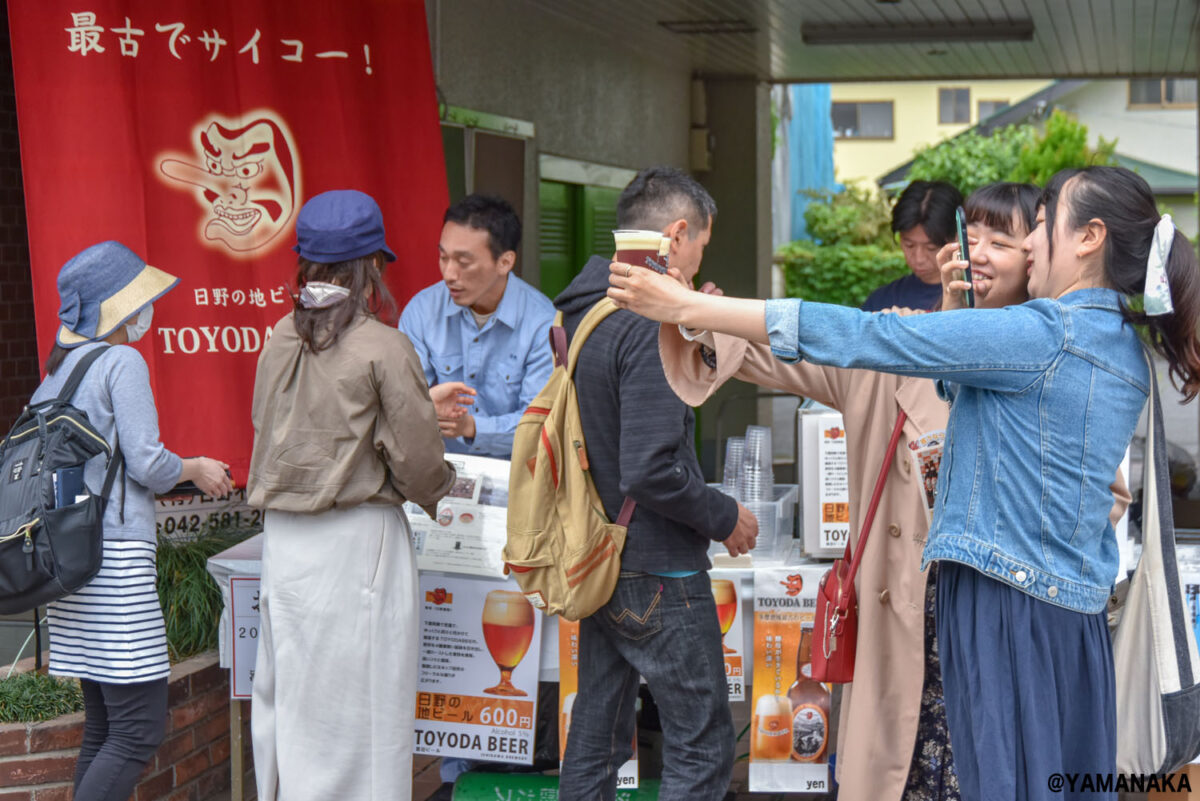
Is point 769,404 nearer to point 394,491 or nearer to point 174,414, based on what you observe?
point 174,414

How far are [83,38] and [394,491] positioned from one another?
7.53 ft

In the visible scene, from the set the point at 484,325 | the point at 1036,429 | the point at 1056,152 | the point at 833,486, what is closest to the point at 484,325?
the point at 484,325

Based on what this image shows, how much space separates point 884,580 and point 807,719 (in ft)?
3.26

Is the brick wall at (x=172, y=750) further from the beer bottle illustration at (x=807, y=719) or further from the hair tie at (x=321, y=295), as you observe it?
the beer bottle illustration at (x=807, y=719)

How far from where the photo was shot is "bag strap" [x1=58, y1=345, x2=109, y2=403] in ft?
11.7

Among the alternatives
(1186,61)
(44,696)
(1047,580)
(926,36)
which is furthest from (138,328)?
(1186,61)

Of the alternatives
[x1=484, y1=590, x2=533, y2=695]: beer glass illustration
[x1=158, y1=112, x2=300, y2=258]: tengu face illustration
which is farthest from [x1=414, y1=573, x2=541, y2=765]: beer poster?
[x1=158, y1=112, x2=300, y2=258]: tengu face illustration

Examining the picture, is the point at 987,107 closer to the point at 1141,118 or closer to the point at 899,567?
the point at 1141,118

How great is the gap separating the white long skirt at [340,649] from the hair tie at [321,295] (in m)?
0.58

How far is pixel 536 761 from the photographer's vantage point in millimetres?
4516

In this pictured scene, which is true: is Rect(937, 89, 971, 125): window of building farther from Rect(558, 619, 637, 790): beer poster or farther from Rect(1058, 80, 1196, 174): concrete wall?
Rect(558, 619, 637, 790): beer poster

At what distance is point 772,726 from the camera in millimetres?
4078

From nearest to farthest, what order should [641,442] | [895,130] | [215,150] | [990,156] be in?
[641,442]
[215,150]
[990,156]
[895,130]

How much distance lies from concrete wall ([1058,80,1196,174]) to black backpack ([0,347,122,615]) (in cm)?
3783
